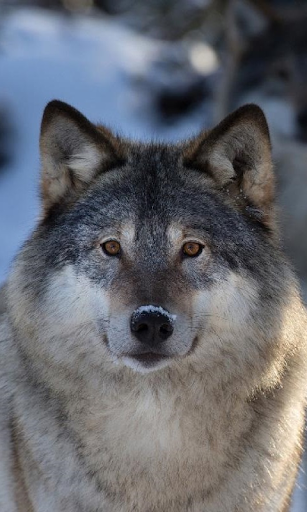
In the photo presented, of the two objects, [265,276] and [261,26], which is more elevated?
[261,26]

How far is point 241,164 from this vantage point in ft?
12.3

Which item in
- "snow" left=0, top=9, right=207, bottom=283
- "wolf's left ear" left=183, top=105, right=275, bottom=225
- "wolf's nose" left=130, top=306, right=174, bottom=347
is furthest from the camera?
"snow" left=0, top=9, right=207, bottom=283

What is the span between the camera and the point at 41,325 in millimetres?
3623

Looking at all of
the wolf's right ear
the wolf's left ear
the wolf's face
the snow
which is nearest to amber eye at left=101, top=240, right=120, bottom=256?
the wolf's face

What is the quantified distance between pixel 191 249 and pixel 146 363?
1.46ft

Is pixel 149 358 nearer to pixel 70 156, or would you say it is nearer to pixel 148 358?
pixel 148 358

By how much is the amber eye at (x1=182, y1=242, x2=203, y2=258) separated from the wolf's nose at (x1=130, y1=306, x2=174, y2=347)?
0.30 m

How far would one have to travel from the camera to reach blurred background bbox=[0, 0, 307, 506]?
30.1ft

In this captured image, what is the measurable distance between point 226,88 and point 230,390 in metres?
7.41

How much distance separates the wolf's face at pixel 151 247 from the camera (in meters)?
3.34

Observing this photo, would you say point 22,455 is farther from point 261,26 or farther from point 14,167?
point 261,26

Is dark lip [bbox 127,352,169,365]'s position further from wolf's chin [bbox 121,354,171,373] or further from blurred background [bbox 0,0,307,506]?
blurred background [bbox 0,0,307,506]

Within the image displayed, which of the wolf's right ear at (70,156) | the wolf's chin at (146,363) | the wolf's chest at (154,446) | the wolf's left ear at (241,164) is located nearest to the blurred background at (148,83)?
the wolf's right ear at (70,156)

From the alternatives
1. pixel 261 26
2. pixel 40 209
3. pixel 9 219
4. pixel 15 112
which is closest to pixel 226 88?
pixel 261 26
